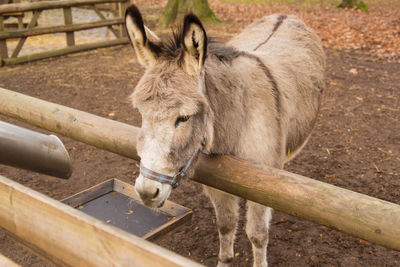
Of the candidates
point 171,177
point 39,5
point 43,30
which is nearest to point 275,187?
point 171,177

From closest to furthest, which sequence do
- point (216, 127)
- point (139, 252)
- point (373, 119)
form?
1. point (139, 252)
2. point (216, 127)
3. point (373, 119)

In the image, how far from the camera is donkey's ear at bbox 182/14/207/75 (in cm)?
168

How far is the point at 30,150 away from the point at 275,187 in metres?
1.04

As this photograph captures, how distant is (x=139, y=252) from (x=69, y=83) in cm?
657

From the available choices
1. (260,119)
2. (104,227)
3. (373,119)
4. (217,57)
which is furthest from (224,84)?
(373,119)

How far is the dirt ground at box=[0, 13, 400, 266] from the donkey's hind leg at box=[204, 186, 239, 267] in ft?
0.65

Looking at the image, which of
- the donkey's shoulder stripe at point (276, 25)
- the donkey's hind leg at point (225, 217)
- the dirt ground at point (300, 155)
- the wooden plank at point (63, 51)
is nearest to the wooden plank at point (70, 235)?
the donkey's hind leg at point (225, 217)

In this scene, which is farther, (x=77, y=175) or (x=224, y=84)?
(x=77, y=175)

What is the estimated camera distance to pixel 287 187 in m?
1.59

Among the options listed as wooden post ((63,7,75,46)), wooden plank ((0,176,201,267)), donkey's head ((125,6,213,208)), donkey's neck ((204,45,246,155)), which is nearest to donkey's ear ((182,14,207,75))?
donkey's head ((125,6,213,208))

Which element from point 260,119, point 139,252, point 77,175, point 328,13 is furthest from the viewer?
point 328,13

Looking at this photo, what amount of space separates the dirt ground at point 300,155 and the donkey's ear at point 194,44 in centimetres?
200

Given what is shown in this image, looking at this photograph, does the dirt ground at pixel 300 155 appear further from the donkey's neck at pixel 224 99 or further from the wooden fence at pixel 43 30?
the donkey's neck at pixel 224 99

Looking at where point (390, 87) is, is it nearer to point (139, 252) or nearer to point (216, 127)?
point (216, 127)
